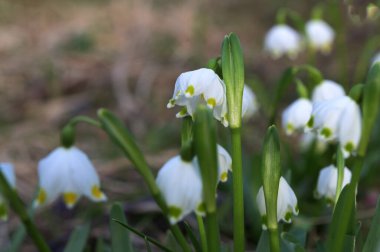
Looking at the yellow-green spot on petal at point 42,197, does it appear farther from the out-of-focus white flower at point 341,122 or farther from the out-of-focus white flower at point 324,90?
the out-of-focus white flower at point 324,90

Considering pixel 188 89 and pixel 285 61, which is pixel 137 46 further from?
pixel 188 89

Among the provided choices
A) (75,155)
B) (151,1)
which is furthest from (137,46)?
(75,155)

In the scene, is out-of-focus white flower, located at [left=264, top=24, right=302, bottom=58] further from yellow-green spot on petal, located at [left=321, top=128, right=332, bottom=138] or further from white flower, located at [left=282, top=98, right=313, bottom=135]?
yellow-green spot on petal, located at [left=321, top=128, right=332, bottom=138]

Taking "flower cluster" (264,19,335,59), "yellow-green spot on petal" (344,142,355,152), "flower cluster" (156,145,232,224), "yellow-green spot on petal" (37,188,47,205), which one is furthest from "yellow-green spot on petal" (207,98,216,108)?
"flower cluster" (264,19,335,59)

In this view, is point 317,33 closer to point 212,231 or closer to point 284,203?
point 284,203

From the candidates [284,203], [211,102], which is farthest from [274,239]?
[211,102]

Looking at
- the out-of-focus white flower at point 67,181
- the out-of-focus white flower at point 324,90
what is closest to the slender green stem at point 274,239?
the out-of-focus white flower at point 67,181
